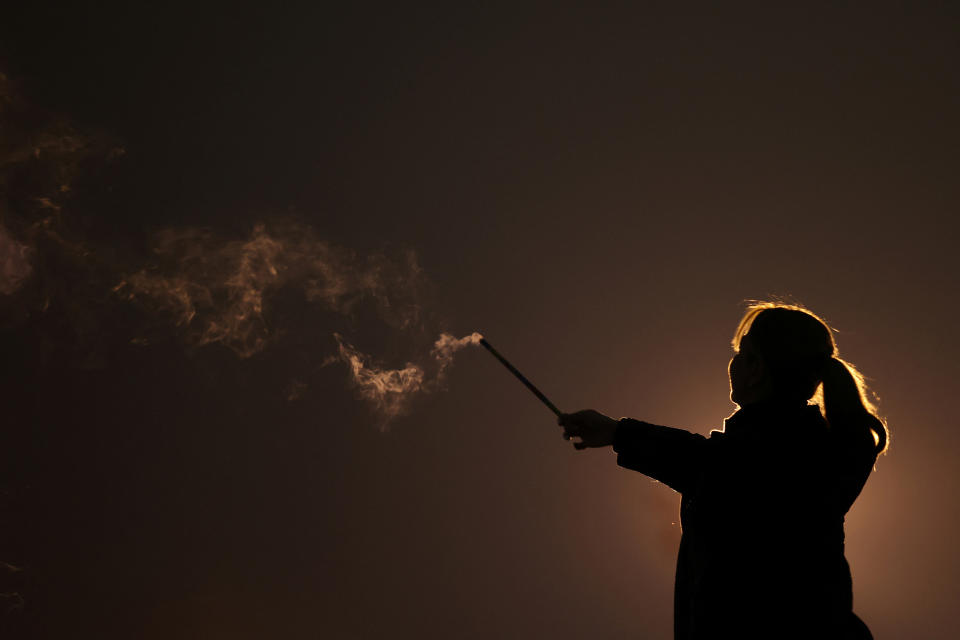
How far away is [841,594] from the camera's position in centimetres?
287

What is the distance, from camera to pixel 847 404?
3182 millimetres

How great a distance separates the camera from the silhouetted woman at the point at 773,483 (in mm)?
2840

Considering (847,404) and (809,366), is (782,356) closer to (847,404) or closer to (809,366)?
(809,366)

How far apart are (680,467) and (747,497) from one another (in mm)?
400

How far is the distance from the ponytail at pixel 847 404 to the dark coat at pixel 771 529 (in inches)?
2.0

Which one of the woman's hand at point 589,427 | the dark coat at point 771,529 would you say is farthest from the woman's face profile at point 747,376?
the woman's hand at point 589,427

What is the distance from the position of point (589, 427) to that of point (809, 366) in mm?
1190

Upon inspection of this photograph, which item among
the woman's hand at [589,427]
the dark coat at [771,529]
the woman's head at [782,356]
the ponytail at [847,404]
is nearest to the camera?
the dark coat at [771,529]

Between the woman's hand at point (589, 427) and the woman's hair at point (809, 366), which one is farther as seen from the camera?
the woman's hand at point (589, 427)

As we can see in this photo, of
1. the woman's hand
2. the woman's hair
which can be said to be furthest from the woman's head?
the woman's hand

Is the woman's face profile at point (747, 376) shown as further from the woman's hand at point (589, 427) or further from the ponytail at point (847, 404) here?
the woman's hand at point (589, 427)

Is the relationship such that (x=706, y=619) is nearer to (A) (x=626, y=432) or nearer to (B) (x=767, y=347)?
(A) (x=626, y=432)

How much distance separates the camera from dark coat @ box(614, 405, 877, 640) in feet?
9.27

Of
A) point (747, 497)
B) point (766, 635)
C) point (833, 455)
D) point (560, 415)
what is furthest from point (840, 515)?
point (560, 415)
